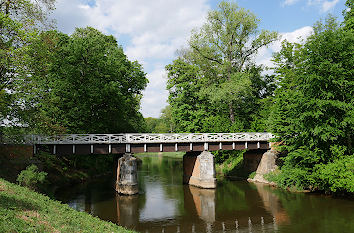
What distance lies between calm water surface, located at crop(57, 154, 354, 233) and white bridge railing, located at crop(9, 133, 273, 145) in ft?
17.0

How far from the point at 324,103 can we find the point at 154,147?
16.4m

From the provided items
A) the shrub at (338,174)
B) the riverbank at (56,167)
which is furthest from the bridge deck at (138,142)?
the shrub at (338,174)

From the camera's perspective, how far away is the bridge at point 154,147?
26.4 meters

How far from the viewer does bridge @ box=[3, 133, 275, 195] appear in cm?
2636

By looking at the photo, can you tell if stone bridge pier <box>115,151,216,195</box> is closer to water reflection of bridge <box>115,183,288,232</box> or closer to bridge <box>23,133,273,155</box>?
bridge <box>23,133,273,155</box>

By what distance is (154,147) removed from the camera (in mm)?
29016

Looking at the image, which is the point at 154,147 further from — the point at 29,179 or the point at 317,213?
the point at 317,213

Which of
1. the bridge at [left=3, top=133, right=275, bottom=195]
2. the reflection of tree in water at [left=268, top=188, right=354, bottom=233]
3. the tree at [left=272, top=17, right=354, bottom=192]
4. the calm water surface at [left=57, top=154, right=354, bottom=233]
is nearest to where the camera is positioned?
the reflection of tree in water at [left=268, top=188, right=354, bottom=233]

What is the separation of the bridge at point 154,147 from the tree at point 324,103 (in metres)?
7.83

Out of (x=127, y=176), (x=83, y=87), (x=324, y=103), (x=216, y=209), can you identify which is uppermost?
(x=83, y=87)

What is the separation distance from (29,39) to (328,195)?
88.4 feet

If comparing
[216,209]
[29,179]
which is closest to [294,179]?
[216,209]

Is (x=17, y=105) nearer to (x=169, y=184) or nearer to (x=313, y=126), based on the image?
(x=169, y=184)

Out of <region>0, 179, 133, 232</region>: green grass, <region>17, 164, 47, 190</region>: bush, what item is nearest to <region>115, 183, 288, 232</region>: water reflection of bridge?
<region>17, 164, 47, 190</region>: bush
